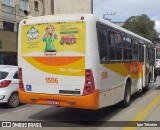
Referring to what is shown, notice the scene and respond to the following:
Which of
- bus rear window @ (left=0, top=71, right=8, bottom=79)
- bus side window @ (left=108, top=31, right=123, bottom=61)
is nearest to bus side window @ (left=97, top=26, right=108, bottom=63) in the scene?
bus side window @ (left=108, top=31, right=123, bottom=61)

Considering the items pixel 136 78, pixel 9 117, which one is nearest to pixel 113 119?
pixel 9 117

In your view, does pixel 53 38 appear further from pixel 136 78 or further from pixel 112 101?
pixel 136 78

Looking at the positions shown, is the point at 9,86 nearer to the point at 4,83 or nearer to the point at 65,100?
the point at 4,83

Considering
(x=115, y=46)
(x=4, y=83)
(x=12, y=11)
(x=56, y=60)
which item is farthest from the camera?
(x=12, y=11)

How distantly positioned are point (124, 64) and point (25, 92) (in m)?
3.68

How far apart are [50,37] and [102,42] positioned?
55.4 inches

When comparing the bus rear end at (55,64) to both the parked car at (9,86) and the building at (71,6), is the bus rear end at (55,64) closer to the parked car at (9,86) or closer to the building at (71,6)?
the parked car at (9,86)

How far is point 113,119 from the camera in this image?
976cm

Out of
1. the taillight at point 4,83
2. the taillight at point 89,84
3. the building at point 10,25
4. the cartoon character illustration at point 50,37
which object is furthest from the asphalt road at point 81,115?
the building at point 10,25

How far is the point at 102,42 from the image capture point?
29.9 feet

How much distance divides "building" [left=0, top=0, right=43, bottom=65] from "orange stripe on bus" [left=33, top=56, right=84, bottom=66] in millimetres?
18535

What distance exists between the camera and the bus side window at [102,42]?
29.3ft

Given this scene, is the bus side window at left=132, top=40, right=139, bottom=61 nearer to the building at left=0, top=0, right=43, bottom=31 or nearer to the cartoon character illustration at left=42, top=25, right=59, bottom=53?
the cartoon character illustration at left=42, top=25, right=59, bottom=53

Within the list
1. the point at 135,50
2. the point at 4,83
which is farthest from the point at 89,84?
the point at 135,50
